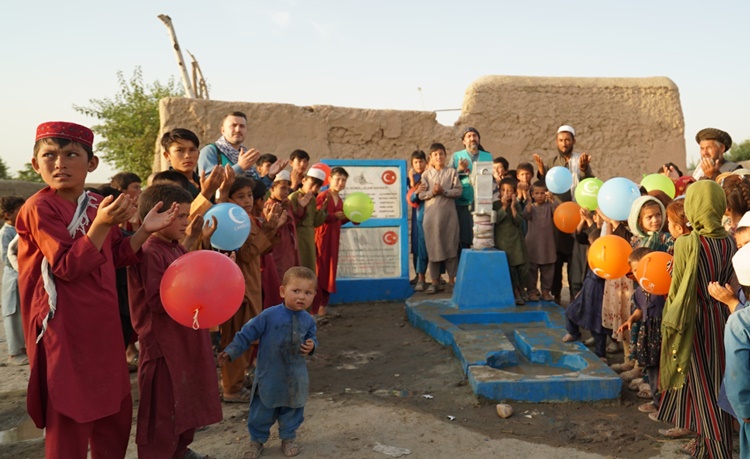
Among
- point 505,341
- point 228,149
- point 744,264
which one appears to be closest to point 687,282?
point 744,264

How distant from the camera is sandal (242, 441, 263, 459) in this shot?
118 inches

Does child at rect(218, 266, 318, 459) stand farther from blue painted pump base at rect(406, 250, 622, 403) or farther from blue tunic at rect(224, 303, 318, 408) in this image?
blue painted pump base at rect(406, 250, 622, 403)

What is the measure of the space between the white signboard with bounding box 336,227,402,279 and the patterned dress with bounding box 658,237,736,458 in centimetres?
449

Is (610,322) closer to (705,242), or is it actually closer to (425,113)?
(705,242)

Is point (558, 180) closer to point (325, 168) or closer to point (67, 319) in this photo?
point (325, 168)

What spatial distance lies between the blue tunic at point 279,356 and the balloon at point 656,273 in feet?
6.18

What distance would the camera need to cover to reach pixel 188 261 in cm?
251

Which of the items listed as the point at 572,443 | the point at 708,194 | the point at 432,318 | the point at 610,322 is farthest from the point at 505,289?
the point at 708,194

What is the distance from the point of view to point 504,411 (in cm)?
357

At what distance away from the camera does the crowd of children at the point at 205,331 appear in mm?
2287

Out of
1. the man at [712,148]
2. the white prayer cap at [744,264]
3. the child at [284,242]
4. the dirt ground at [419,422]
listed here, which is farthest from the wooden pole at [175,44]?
the white prayer cap at [744,264]

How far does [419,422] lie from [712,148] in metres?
3.18

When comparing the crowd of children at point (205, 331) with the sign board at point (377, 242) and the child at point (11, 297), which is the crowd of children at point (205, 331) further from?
the sign board at point (377, 242)

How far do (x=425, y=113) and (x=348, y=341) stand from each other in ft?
15.4
